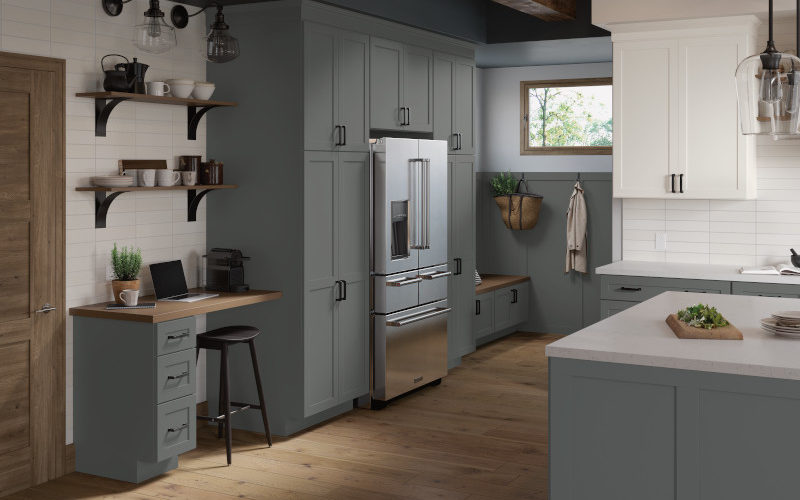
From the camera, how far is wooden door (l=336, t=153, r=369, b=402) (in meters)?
5.73

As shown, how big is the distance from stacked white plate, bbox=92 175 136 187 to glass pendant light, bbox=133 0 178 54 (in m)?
0.76

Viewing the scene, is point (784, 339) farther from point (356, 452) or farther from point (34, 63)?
point (34, 63)

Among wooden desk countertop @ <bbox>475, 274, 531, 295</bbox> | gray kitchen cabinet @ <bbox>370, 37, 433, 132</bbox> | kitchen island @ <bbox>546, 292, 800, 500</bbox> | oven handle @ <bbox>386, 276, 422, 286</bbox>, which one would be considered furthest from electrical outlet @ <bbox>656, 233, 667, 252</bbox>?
kitchen island @ <bbox>546, 292, 800, 500</bbox>

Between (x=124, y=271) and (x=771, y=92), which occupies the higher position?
(x=771, y=92)

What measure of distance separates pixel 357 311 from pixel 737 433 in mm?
3156

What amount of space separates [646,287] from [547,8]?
6.66 feet

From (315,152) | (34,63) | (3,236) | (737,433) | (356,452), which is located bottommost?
(356,452)

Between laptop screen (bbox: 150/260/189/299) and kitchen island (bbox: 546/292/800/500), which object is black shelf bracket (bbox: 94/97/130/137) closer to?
laptop screen (bbox: 150/260/189/299)

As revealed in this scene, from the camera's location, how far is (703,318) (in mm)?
3615

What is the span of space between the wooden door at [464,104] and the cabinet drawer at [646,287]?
1.83 metres

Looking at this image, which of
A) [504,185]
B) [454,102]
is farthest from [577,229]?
[454,102]

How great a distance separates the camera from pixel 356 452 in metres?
5.14

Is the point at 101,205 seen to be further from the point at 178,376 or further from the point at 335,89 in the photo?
the point at 335,89

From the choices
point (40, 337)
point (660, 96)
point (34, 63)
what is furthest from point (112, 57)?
point (660, 96)
